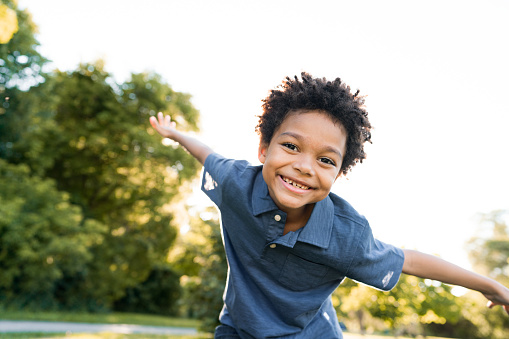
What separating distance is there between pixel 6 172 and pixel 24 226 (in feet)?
6.74

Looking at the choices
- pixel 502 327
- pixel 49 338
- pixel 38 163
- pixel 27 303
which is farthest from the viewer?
pixel 502 327

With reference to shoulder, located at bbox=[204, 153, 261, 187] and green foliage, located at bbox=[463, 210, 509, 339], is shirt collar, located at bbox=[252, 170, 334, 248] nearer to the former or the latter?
shoulder, located at bbox=[204, 153, 261, 187]

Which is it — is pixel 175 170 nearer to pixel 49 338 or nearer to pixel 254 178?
pixel 49 338

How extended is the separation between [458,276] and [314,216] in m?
0.80

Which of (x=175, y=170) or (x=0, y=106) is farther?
(x=175, y=170)

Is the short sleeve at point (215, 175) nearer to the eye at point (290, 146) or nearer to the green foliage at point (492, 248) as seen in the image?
the eye at point (290, 146)

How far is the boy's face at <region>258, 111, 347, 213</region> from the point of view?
1959 millimetres

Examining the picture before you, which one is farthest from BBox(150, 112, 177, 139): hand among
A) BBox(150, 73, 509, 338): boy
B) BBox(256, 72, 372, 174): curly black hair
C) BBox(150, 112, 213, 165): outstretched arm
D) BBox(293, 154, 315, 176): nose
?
BBox(293, 154, 315, 176): nose

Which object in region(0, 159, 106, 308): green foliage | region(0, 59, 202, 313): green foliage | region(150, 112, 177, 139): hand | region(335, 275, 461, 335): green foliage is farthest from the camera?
region(0, 59, 202, 313): green foliage

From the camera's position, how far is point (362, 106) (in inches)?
83.4

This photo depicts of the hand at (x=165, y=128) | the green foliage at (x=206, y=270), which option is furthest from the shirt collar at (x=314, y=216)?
the green foliage at (x=206, y=270)

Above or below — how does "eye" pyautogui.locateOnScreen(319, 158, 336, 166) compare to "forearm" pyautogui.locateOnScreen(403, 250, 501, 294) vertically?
above

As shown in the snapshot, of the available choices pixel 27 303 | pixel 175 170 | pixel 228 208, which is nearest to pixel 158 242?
pixel 175 170

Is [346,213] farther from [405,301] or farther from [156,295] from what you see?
[156,295]
